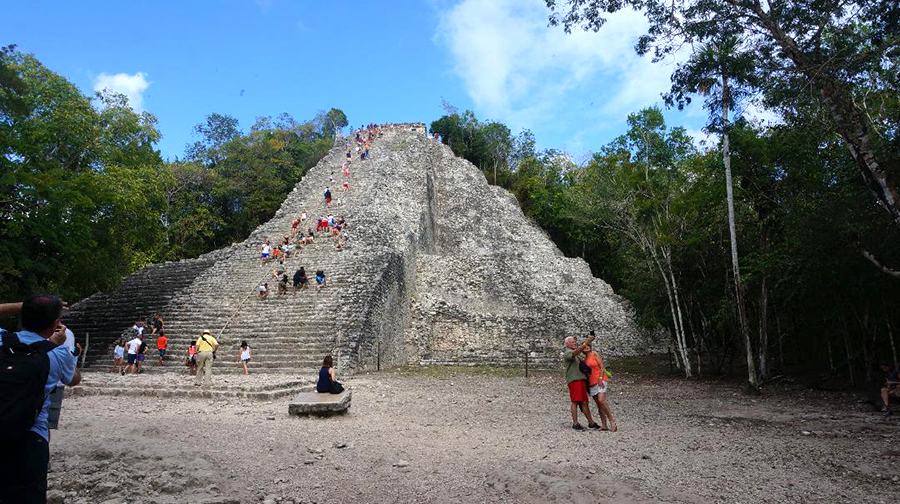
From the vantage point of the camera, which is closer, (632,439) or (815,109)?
Result: (632,439)

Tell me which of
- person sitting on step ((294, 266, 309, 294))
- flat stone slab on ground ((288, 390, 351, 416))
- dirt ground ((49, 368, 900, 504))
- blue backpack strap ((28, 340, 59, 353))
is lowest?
dirt ground ((49, 368, 900, 504))

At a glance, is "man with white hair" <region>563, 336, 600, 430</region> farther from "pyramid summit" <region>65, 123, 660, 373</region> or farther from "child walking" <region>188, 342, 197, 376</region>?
"child walking" <region>188, 342, 197, 376</region>

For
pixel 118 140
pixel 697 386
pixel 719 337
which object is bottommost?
pixel 697 386

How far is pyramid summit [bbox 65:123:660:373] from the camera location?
15.3 m

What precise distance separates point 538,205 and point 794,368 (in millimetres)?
24262

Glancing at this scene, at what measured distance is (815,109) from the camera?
9.03 metres

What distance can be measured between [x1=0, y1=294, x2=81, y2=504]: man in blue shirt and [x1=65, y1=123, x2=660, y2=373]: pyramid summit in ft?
34.9

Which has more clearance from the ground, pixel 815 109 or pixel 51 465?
pixel 815 109

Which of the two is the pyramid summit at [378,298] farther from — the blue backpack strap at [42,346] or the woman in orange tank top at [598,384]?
the blue backpack strap at [42,346]

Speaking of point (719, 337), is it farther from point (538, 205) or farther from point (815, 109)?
point (538, 205)

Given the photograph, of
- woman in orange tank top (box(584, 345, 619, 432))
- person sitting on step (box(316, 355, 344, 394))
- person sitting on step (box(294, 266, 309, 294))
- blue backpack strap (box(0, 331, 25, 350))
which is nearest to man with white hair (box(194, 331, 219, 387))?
person sitting on step (box(316, 355, 344, 394))

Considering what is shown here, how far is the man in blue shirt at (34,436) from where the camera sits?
8.50 ft

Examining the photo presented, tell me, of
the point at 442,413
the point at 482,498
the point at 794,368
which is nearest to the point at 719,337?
the point at 794,368

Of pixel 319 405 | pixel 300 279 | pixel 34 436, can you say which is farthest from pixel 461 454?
pixel 300 279
